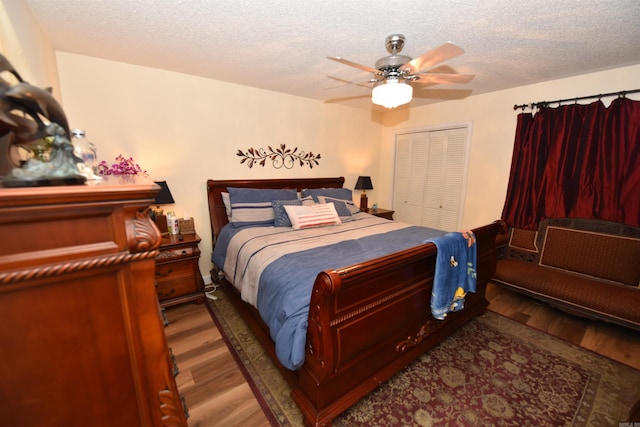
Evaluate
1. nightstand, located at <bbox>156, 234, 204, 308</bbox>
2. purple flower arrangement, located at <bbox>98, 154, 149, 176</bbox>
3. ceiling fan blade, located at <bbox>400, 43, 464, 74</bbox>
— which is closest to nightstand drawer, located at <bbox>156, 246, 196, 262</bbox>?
nightstand, located at <bbox>156, 234, 204, 308</bbox>

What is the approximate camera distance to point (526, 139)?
2928 millimetres

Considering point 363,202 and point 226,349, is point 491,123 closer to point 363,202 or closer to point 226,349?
point 363,202

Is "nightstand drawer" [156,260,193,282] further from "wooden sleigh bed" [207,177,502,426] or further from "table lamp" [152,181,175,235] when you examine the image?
"wooden sleigh bed" [207,177,502,426]

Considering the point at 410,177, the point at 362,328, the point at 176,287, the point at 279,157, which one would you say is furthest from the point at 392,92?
the point at 410,177

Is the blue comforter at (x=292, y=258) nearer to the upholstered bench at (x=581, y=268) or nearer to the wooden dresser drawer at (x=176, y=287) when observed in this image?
the wooden dresser drawer at (x=176, y=287)

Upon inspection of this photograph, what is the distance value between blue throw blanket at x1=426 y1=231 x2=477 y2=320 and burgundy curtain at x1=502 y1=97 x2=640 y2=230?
163cm

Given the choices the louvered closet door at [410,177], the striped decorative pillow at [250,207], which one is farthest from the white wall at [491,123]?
the striped decorative pillow at [250,207]

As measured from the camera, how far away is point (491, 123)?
10.6 ft

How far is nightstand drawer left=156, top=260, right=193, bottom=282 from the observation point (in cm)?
246

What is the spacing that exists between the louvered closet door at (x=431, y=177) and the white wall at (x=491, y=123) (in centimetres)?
14

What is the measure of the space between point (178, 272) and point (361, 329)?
6.50ft

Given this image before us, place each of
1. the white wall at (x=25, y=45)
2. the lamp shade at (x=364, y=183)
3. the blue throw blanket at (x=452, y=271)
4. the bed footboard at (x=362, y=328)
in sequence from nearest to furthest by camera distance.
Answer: the white wall at (x=25, y=45)
the bed footboard at (x=362, y=328)
the blue throw blanket at (x=452, y=271)
the lamp shade at (x=364, y=183)

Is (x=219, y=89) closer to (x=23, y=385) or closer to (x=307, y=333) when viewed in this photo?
(x=307, y=333)

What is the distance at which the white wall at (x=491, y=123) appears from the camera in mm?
2690
